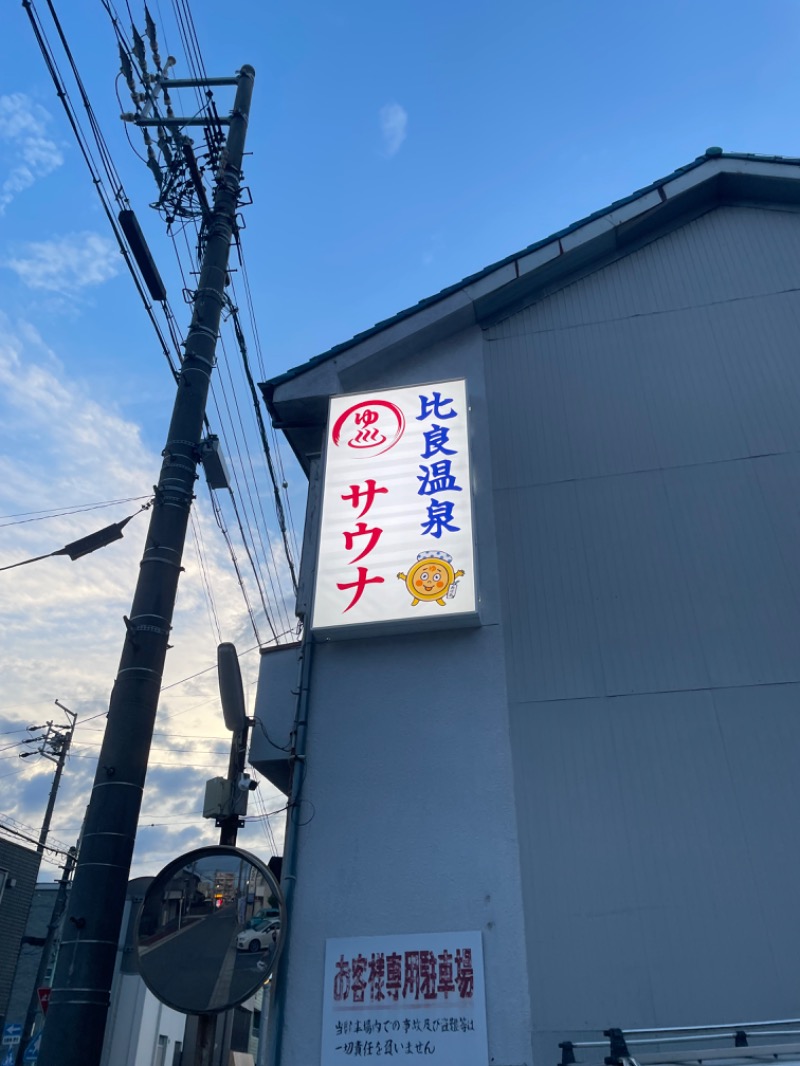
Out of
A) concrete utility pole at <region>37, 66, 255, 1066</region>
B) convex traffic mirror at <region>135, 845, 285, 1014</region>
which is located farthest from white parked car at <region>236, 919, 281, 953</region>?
concrete utility pole at <region>37, 66, 255, 1066</region>

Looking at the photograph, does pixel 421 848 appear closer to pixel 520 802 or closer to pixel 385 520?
pixel 520 802

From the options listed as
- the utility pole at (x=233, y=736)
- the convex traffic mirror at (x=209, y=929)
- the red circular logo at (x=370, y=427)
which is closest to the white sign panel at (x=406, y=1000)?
the convex traffic mirror at (x=209, y=929)

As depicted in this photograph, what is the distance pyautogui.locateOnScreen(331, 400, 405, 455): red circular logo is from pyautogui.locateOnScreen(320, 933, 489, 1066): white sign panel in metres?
5.78

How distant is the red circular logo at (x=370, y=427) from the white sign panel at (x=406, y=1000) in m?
5.78

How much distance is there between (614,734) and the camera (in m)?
7.77

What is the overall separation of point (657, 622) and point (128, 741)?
5508 millimetres

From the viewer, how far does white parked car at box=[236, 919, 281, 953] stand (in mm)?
6555

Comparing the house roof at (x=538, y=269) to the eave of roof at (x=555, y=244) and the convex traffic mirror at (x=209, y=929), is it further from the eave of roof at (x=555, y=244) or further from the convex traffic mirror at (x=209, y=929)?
the convex traffic mirror at (x=209, y=929)

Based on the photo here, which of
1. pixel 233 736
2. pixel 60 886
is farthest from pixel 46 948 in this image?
pixel 233 736

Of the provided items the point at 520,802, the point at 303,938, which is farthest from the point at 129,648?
the point at 520,802

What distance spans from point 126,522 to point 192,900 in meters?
3.64

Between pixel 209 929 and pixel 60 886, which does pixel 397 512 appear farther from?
pixel 60 886

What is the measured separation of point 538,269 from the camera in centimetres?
1069

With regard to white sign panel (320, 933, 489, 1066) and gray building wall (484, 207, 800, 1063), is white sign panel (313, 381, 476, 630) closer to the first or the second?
gray building wall (484, 207, 800, 1063)
